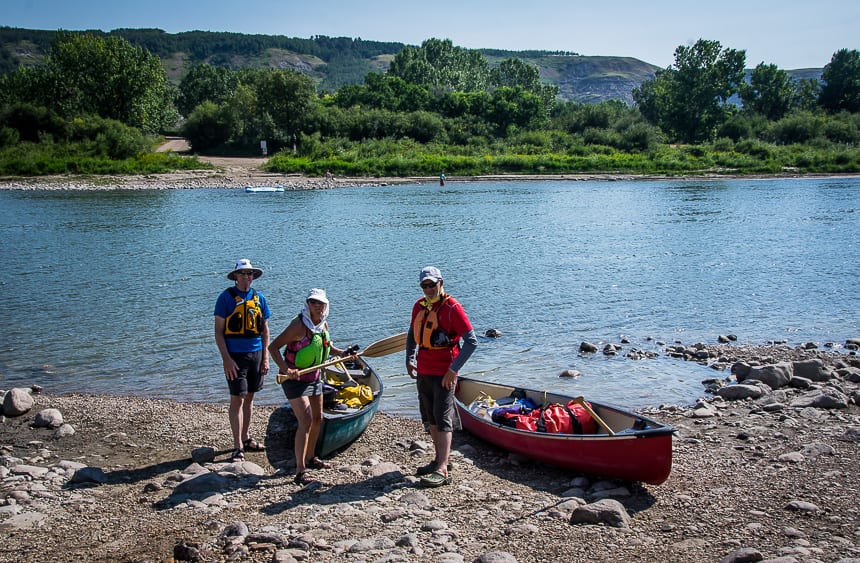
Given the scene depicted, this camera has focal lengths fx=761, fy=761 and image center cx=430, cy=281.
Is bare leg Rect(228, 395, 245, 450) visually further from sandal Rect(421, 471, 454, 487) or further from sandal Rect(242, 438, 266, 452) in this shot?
sandal Rect(421, 471, 454, 487)

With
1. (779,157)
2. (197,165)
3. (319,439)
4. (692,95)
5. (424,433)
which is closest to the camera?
(319,439)

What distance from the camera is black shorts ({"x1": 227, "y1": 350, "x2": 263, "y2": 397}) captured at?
8930mm

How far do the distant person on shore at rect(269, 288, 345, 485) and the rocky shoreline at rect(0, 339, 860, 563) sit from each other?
0.58m

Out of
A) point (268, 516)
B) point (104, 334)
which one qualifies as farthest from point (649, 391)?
point (104, 334)

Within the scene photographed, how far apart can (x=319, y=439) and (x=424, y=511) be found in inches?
79.0

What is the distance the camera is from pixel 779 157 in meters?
90.1

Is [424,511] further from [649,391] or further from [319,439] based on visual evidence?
[649,391]

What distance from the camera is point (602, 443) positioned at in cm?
854

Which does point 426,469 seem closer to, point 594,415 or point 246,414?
point 594,415

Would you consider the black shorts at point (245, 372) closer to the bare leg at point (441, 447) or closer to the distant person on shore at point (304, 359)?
the distant person on shore at point (304, 359)

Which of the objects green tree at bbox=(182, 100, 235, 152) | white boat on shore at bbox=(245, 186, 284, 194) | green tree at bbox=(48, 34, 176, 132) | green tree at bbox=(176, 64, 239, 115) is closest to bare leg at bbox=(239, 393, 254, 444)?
white boat on shore at bbox=(245, 186, 284, 194)

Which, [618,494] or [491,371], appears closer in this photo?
[618,494]

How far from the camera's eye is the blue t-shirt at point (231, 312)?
8.75 meters

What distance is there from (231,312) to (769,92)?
137 meters
